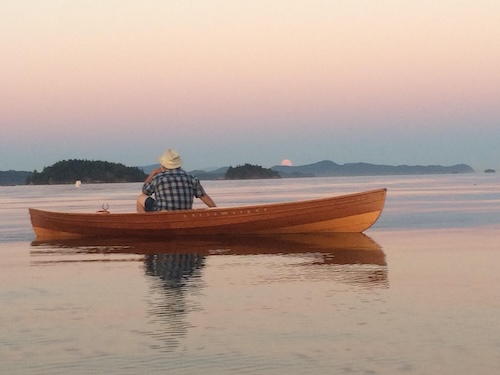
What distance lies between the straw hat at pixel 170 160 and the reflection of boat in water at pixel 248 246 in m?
1.53

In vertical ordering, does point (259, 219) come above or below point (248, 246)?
above

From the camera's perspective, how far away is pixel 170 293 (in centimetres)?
1038

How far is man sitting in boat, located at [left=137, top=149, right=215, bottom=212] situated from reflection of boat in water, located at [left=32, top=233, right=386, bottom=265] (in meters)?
0.78

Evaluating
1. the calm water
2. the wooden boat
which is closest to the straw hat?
the wooden boat

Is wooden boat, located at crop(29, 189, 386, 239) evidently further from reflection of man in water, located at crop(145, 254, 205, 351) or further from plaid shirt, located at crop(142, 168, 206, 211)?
reflection of man in water, located at crop(145, 254, 205, 351)

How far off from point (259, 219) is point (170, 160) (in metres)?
2.67

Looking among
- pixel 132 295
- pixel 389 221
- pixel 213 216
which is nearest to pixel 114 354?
pixel 132 295

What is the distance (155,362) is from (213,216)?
13.1 m

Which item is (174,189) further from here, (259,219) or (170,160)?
(259,219)

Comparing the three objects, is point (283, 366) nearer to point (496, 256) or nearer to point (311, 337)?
point (311, 337)

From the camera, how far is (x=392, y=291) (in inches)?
397

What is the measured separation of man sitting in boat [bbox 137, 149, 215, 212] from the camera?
724 inches

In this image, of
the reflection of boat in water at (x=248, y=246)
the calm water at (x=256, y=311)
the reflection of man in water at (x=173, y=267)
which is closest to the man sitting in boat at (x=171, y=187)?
the reflection of boat in water at (x=248, y=246)

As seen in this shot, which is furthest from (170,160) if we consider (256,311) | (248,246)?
(256,311)
